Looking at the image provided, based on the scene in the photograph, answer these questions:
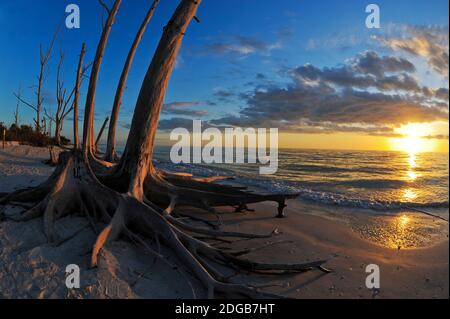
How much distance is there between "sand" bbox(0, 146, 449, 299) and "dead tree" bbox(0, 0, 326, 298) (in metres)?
0.16

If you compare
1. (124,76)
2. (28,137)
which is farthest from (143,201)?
(28,137)

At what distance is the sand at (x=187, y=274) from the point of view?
3551 millimetres

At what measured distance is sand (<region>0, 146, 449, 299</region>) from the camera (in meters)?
3.55

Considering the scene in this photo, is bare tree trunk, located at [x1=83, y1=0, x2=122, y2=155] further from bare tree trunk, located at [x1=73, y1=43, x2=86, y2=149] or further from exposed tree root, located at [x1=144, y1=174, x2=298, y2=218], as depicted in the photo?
exposed tree root, located at [x1=144, y1=174, x2=298, y2=218]

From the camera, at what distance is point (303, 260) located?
480 centimetres

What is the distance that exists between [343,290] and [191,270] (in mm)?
1774

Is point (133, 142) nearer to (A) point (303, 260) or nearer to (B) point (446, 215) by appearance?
(A) point (303, 260)

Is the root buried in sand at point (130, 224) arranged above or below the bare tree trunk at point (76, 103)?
below

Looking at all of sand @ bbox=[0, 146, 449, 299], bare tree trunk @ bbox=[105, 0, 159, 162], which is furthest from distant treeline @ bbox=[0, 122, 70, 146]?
sand @ bbox=[0, 146, 449, 299]

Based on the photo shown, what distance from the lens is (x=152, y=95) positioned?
609 cm

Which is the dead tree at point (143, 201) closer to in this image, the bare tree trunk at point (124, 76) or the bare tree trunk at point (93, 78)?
the bare tree trunk at point (93, 78)

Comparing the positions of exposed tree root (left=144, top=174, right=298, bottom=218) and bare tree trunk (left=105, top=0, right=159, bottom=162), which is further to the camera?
bare tree trunk (left=105, top=0, right=159, bottom=162)

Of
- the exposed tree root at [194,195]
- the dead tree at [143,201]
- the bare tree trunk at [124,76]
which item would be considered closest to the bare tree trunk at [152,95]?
the dead tree at [143,201]

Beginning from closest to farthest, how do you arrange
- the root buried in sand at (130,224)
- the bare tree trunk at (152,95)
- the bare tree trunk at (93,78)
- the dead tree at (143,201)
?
the root buried in sand at (130,224)
the dead tree at (143,201)
the bare tree trunk at (152,95)
the bare tree trunk at (93,78)
